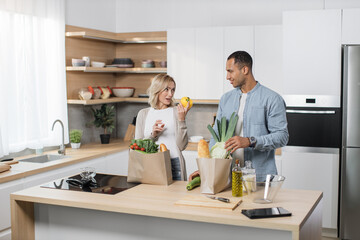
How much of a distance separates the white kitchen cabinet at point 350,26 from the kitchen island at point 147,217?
2219 mm

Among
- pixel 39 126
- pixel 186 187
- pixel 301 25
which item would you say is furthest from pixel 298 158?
pixel 39 126

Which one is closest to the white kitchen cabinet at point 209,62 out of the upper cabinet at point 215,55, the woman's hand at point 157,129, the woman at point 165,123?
the upper cabinet at point 215,55

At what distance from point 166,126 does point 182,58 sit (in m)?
1.92

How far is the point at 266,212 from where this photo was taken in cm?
214

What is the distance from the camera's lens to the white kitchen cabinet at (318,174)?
4.36 metres

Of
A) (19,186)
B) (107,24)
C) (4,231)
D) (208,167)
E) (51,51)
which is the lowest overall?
(4,231)

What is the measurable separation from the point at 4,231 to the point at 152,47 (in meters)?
3.05

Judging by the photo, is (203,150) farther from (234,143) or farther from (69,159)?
(69,159)

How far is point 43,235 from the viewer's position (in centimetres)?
277

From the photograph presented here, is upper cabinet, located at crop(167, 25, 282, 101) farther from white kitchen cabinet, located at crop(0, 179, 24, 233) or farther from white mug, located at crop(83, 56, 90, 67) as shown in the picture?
white kitchen cabinet, located at crop(0, 179, 24, 233)

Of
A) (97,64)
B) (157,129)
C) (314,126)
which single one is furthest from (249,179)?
(97,64)

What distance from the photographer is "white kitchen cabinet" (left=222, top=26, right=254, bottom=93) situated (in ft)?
15.7

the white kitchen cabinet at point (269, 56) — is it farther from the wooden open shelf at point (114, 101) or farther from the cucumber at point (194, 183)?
the cucumber at point (194, 183)

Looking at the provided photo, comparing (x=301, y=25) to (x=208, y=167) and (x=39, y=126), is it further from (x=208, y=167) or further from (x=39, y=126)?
(x=39, y=126)
